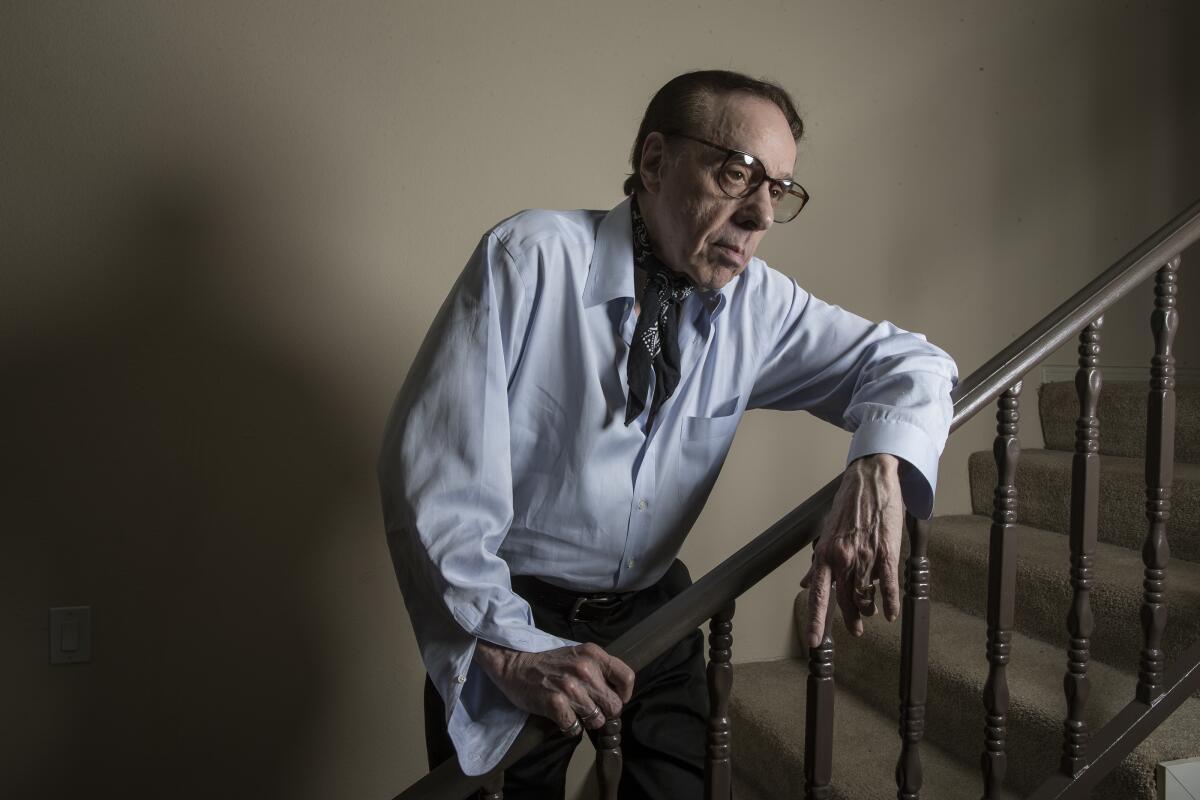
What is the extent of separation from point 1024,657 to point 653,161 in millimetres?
1465

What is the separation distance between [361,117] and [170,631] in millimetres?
1351

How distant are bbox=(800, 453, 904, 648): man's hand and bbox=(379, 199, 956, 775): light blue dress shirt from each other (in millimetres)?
74

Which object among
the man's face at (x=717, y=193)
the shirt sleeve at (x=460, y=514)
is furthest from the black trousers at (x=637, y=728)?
the man's face at (x=717, y=193)

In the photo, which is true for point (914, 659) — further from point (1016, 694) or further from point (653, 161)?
point (653, 161)

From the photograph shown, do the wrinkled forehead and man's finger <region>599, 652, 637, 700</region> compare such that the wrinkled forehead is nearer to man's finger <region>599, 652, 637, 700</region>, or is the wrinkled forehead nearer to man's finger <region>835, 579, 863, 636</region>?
man's finger <region>835, 579, 863, 636</region>

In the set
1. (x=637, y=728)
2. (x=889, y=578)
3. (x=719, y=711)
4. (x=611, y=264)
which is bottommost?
(x=637, y=728)

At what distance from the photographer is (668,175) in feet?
5.07

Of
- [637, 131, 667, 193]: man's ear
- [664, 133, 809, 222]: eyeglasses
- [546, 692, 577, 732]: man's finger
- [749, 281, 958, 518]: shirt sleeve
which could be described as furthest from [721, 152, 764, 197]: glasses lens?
[546, 692, 577, 732]: man's finger

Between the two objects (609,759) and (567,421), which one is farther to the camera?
(567,421)

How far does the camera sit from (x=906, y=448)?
136 centimetres

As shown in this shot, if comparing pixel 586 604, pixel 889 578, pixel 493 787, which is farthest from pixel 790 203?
pixel 493 787

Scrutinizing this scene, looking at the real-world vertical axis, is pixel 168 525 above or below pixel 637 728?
above

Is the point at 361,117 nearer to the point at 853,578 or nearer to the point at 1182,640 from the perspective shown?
the point at 853,578

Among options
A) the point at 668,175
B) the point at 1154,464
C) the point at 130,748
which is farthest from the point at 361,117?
the point at 1154,464
